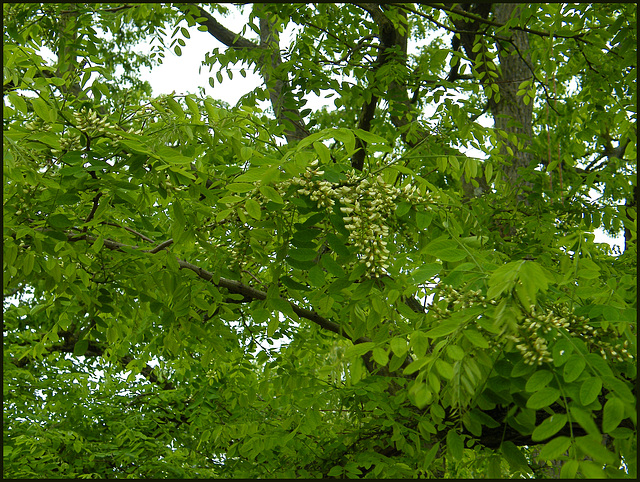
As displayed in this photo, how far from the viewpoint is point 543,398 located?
1715 millimetres

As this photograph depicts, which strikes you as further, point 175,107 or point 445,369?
point 175,107

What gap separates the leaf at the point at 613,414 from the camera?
165 centimetres

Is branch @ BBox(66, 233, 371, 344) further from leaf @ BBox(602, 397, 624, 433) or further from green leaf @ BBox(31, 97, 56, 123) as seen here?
leaf @ BBox(602, 397, 624, 433)

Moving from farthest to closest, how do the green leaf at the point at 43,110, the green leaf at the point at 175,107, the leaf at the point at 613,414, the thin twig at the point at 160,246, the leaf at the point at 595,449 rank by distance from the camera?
the thin twig at the point at 160,246
the green leaf at the point at 175,107
the green leaf at the point at 43,110
the leaf at the point at 613,414
the leaf at the point at 595,449

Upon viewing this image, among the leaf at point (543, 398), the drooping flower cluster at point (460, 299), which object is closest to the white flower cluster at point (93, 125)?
the drooping flower cluster at point (460, 299)

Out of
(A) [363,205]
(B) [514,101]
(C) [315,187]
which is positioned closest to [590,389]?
(A) [363,205]

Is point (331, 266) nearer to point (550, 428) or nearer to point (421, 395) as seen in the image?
point (421, 395)

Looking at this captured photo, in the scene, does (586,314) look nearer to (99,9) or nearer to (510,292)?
(510,292)

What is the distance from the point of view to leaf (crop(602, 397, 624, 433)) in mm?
1648

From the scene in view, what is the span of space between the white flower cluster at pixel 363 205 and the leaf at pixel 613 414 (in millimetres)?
823

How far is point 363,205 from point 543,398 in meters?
0.91

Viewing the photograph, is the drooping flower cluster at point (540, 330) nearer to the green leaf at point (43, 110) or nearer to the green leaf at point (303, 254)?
the green leaf at point (303, 254)

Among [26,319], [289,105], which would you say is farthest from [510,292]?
[26,319]

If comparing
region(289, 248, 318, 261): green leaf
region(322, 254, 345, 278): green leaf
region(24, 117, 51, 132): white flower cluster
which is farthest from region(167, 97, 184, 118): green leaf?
region(322, 254, 345, 278): green leaf
